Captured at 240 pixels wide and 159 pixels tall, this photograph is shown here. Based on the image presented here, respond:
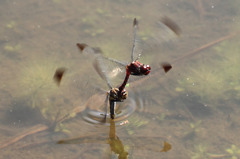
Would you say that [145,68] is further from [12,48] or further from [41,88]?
[12,48]

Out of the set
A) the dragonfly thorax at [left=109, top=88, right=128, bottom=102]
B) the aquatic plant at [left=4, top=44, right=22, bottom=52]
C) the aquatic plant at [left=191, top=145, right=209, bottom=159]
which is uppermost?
the aquatic plant at [left=4, top=44, right=22, bottom=52]

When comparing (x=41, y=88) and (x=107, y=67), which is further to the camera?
(x=41, y=88)

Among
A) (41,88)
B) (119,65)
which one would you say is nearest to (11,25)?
(41,88)

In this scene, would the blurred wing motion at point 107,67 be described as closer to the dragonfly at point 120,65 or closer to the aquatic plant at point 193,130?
the dragonfly at point 120,65

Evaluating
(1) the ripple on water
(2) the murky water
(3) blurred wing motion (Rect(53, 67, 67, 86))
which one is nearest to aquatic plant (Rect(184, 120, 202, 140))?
(2) the murky water

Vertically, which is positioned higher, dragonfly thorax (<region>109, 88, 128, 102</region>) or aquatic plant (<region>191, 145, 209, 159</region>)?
dragonfly thorax (<region>109, 88, 128, 102</region>)

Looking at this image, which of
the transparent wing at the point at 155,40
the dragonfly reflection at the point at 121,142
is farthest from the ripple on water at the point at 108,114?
the transparent wing at the point at 155,40

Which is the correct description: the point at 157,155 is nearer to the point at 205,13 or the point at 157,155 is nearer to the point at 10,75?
the point at 10,75

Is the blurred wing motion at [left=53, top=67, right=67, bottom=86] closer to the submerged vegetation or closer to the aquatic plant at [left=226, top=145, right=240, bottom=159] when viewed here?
the submerged vegetation
